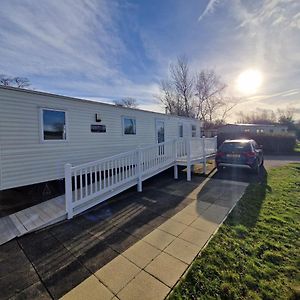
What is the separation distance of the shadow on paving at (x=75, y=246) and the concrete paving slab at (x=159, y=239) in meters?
0.14

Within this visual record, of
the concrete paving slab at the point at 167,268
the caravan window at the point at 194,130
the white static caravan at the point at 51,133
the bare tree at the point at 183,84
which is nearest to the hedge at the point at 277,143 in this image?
the caravan window at the point at 194,130

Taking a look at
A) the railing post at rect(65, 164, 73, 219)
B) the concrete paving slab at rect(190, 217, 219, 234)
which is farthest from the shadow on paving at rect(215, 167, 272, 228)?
the railing post at rect(65, 164, 73, 219)

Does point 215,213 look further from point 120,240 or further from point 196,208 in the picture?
point 120,240

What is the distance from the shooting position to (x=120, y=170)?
6000mm

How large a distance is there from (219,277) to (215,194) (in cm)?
362

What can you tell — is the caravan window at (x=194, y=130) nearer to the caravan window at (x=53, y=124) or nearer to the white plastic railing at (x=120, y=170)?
the white plastic railing at (x=120, y=170)

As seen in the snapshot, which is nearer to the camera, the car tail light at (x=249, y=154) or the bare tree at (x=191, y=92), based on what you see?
the car tail light at (x=249, y=154)

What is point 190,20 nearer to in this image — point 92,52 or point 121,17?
point 121,17

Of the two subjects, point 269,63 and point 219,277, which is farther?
point 269,63

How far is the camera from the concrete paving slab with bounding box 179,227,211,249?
127 inches

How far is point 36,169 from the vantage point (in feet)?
19.1

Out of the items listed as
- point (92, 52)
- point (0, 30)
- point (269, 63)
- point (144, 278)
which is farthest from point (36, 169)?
point (269, 63)

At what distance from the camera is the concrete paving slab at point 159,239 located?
10.4 ft

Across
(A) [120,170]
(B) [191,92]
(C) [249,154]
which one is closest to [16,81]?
(A) [120,170]
